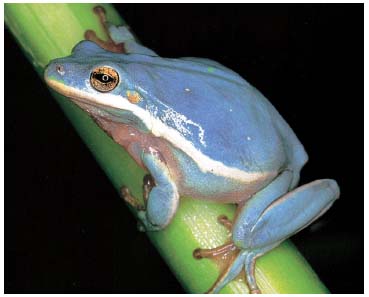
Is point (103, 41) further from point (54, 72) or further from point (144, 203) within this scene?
point (144, 203)

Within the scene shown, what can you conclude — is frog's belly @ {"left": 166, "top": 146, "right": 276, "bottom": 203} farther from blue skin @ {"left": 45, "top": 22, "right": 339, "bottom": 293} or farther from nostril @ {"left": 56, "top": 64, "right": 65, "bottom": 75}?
nostril @ {"left": 56, "top": 64, "right": 65, "bottom": 75}

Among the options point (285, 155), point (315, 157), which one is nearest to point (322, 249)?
point (315, 157)

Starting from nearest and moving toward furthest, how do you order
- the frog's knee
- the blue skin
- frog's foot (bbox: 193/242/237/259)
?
frog's foot (bbox: 193/242/237/259) < the frog's knee < the blue skin

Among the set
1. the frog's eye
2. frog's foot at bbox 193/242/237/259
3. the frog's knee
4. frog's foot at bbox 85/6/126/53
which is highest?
frog's foot at bbox 85/6/126/53

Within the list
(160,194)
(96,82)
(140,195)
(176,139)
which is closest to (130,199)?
(140,195)

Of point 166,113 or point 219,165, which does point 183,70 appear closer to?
point 166,113

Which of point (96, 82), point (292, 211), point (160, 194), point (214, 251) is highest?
point (96, 82)

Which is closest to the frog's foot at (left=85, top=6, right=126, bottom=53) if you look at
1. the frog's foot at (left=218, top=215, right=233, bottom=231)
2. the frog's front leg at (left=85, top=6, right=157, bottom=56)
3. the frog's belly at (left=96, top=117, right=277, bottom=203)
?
the frog's front leg at (left=85, top=6, right=157, bottom=56)
